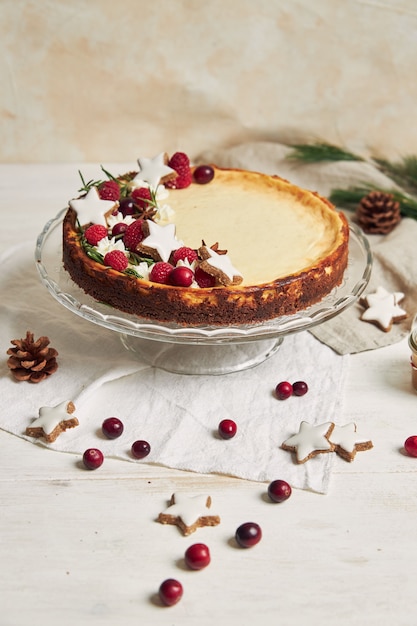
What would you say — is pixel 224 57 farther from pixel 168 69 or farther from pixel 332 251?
pixel 332 251

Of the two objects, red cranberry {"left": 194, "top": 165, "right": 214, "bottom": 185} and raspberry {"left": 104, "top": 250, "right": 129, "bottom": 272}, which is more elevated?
raspberry {"left": 104, "top": 250, "right": 129, "bottom": 272}

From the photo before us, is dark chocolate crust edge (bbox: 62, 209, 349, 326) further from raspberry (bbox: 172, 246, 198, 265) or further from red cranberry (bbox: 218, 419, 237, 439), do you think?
red cranberry (bbox: 218, 419, 237, 439)

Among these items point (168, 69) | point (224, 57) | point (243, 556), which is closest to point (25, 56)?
point (168, 69)

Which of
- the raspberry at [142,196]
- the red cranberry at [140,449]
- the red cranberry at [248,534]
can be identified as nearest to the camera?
the red cranberry at [248,534]

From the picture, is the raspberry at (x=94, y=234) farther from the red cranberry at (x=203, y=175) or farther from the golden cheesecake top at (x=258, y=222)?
the red cranberry at (x=203, y=175)

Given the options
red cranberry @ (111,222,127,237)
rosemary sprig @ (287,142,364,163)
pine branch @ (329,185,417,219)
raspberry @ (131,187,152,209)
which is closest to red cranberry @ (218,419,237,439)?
red cranberry @ (111,222,127,237)

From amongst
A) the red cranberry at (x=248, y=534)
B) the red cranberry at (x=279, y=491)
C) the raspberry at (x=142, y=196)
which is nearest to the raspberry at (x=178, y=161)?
the raspberry at (x=142, y=196)

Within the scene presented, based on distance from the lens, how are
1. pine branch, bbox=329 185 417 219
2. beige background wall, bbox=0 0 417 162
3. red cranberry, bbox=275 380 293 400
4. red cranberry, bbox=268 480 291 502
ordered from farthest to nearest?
beige background wall, bbox=0 0 417 162
pine branch, bbox=329 185 417 219
red cranberry, bbox=275 380 293 400
red cranberry, bbox=268 480 291 502
